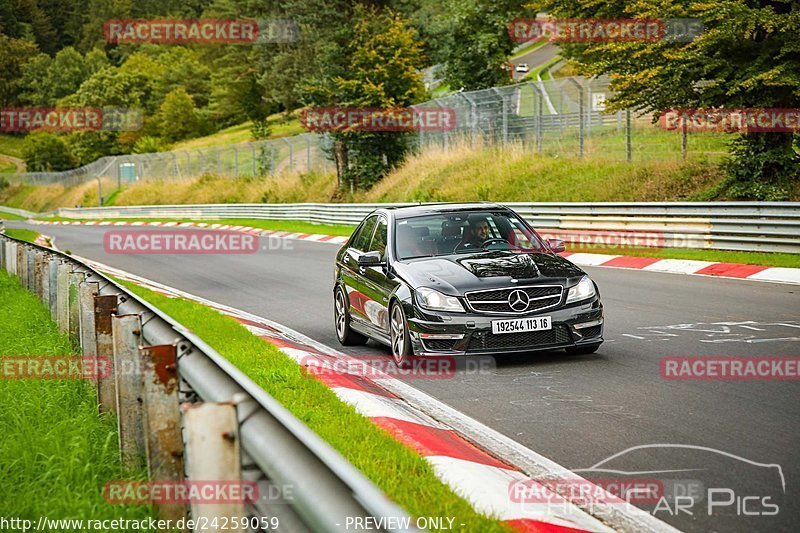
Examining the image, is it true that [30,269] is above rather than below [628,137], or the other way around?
below

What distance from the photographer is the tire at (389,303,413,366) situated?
30.3 ft

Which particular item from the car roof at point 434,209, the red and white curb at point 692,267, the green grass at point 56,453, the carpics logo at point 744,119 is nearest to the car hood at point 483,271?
the car roof at point 434,209

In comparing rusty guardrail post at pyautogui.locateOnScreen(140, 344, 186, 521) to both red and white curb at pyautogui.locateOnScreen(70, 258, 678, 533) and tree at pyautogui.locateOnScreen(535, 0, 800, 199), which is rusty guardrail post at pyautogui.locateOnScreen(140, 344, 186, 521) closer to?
red and white curb at pyautogui.locateOnScreen(70, 258, 678, 533)

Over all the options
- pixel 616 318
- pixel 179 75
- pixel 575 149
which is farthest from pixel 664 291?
pixel 179 75

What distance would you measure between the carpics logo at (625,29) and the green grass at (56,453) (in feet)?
51.8

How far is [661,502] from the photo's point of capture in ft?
16.3

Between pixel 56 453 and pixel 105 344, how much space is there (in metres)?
0.95

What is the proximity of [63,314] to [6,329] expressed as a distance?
4.89 feet

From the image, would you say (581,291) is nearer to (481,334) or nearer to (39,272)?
(481,334)

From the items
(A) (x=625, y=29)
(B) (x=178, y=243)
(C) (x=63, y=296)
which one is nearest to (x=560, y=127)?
(A) (x=625, y=29)

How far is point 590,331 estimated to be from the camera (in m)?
9.20

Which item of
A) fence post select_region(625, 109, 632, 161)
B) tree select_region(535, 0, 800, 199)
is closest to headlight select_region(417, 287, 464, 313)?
tree select_region(535, 0, 800, 199)

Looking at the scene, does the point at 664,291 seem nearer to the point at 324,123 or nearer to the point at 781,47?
the point at 781,47

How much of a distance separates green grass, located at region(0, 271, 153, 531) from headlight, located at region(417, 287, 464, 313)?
3.06 meters
